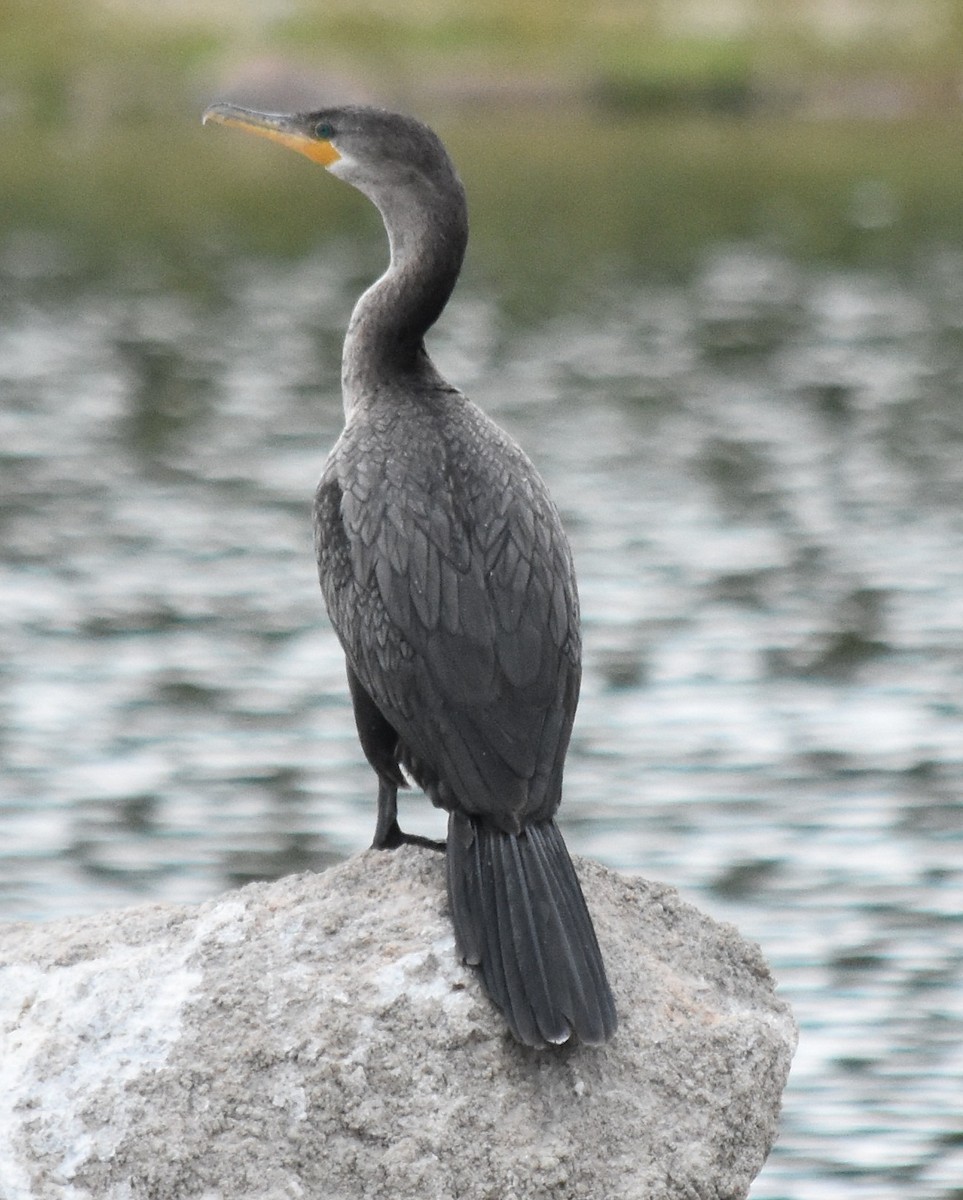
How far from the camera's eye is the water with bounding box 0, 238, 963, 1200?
9.38m

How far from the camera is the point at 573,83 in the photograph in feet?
174

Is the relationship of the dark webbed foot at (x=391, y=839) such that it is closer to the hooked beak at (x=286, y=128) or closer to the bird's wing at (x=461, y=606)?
the bird's wing at (x=461, y=606)

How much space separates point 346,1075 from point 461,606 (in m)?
1.13

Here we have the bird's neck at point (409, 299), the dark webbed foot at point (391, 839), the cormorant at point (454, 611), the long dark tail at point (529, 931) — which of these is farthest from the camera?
the bird's neck at point (409, 299)

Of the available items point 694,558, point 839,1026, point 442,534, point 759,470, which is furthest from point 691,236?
point 442,534

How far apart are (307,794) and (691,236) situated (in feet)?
77.5

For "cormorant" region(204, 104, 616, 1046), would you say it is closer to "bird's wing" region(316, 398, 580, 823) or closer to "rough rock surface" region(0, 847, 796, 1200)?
"bird's wing" region(316, 398, 580, 823)

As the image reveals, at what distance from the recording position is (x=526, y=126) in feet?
163

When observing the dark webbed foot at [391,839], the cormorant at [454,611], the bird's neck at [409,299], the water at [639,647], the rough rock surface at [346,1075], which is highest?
the bird's neck at [409,299]

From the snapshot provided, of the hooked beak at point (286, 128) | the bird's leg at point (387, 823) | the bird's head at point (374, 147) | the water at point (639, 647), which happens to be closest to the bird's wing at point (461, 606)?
the bird's leg at point (387, 823)

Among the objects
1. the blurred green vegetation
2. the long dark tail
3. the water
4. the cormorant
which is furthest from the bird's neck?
the blurred green vegetation

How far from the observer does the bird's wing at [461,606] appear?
217 inches

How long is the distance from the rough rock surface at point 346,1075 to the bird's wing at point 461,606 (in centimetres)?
34

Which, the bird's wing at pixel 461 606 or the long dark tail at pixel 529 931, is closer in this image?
the long dark tail at pixel 529 931
